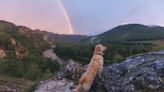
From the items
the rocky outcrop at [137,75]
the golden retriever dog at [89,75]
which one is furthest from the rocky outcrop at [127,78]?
the golden retriever dog at [89,75]

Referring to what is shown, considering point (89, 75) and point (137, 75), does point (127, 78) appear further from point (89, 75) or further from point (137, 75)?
point (89, 75)

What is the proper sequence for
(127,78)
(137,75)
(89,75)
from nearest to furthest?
(137,75)
(127,78)
(89,75)

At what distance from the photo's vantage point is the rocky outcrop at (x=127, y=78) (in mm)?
13352

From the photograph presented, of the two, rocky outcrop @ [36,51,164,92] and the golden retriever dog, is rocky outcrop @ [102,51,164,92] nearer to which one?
rocky outcrop @ [36,51,164,92]

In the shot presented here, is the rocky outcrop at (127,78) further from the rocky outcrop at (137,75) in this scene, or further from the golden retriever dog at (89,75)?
the golden retriever dog at (89,75)

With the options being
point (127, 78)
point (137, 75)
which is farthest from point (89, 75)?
point (137, 75)

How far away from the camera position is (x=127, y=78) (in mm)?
13805

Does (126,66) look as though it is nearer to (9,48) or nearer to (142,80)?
(142,80)

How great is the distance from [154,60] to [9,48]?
174 m

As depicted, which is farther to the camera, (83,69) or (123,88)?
(83,69)

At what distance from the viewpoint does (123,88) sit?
44.5 feet

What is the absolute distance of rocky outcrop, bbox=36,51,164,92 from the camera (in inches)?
526

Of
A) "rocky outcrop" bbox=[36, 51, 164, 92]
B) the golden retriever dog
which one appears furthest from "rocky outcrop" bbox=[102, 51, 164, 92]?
the golden retriever dog

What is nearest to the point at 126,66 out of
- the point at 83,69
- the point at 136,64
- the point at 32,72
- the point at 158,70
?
the point at 136,64
